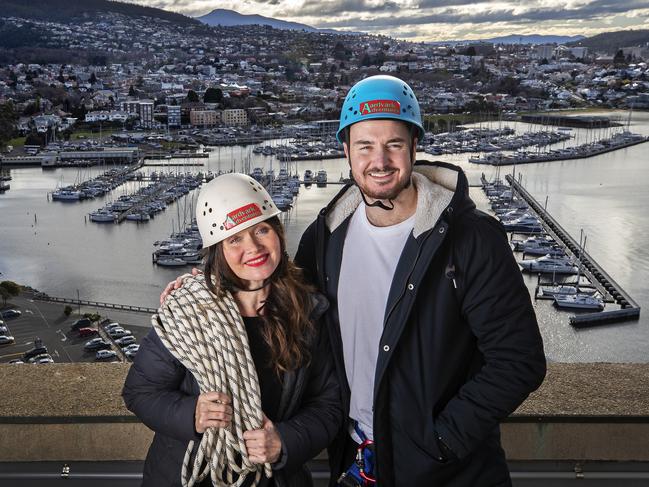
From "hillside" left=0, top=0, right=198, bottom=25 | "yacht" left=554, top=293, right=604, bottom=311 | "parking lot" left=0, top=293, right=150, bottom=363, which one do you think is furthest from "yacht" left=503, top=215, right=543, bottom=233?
"hillside" left=0, top=0, right=198, bottom=25

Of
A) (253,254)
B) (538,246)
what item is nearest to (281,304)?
(253,254)

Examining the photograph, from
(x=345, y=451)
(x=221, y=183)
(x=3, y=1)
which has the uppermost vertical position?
(x=3, y=1)

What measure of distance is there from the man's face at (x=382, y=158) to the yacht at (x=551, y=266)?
990 centimetres

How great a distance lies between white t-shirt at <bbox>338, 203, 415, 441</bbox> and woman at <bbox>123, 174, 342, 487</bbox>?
3 cm

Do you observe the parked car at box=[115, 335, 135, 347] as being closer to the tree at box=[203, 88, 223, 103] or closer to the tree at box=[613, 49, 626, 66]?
the tree at box=[203, 88, 223, 103]

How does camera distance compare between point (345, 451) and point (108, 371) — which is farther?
point (108, 371)

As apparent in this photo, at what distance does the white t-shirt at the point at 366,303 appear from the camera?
747 millimetres

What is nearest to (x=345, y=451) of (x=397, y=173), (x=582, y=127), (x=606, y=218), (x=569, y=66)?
(x=397, y=173)

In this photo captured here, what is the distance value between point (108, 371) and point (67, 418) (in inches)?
8.9

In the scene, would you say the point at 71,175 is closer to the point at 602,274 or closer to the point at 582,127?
the point at 602,274

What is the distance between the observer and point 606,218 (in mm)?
13477

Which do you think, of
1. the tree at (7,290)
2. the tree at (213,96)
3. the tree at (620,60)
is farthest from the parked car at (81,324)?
the tree at (620,60)

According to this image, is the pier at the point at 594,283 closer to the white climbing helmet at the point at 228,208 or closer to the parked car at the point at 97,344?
the parked car at the point at 97,344

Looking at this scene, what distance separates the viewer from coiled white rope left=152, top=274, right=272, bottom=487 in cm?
69
